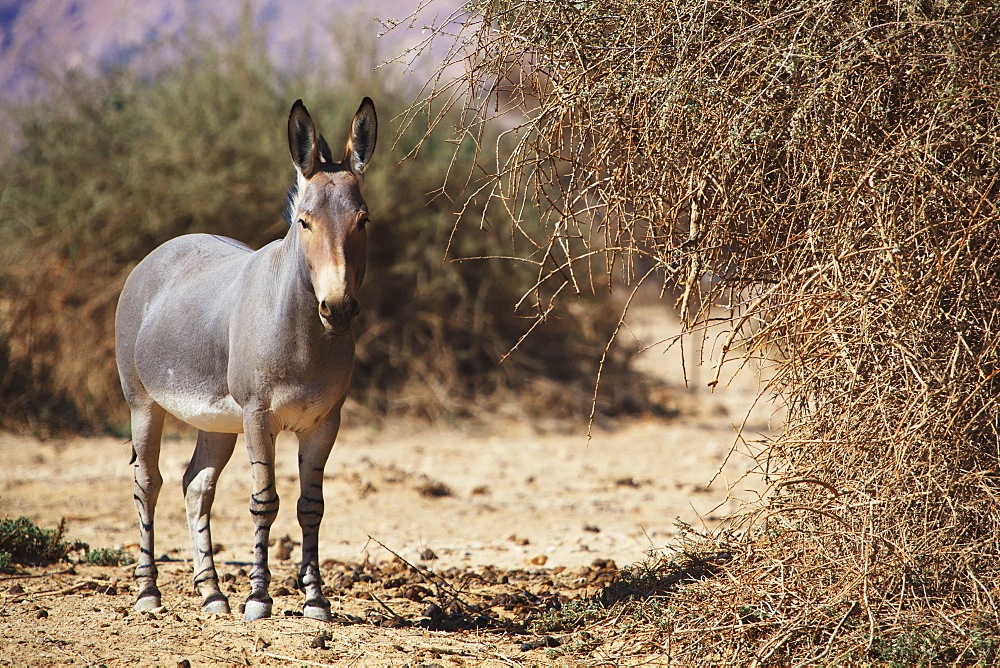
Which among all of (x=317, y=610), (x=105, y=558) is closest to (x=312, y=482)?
(x=317, y=610)

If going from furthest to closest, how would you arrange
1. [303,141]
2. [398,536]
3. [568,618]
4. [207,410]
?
1. [398,536]
2. [207,410]
3. [568,618]
4. [303,141]

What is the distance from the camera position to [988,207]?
3131 millimetres

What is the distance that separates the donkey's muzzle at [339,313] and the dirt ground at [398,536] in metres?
1.30

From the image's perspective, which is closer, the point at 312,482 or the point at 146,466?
the point at 312,482

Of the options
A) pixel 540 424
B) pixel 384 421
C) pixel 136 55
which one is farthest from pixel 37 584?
pixel 136 55

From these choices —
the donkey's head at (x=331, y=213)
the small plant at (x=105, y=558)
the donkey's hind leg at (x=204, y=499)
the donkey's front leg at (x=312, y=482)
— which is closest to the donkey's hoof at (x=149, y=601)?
the donkey's hind leg at (x=204, y=499)

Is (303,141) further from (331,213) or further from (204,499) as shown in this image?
(204,499)

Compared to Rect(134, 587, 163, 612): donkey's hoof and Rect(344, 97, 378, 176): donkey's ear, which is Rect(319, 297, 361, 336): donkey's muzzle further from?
Rect(134, 587, 163, 612): donkey's hoof

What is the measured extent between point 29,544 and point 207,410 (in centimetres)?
200

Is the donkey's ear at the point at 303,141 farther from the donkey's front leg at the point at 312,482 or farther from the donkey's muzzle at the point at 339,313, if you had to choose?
the donkey's front leg at the point at 312,482

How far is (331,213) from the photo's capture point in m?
3.57

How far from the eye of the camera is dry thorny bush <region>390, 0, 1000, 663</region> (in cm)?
314

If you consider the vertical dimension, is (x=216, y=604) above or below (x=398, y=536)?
above

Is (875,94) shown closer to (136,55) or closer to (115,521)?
(115,521)
